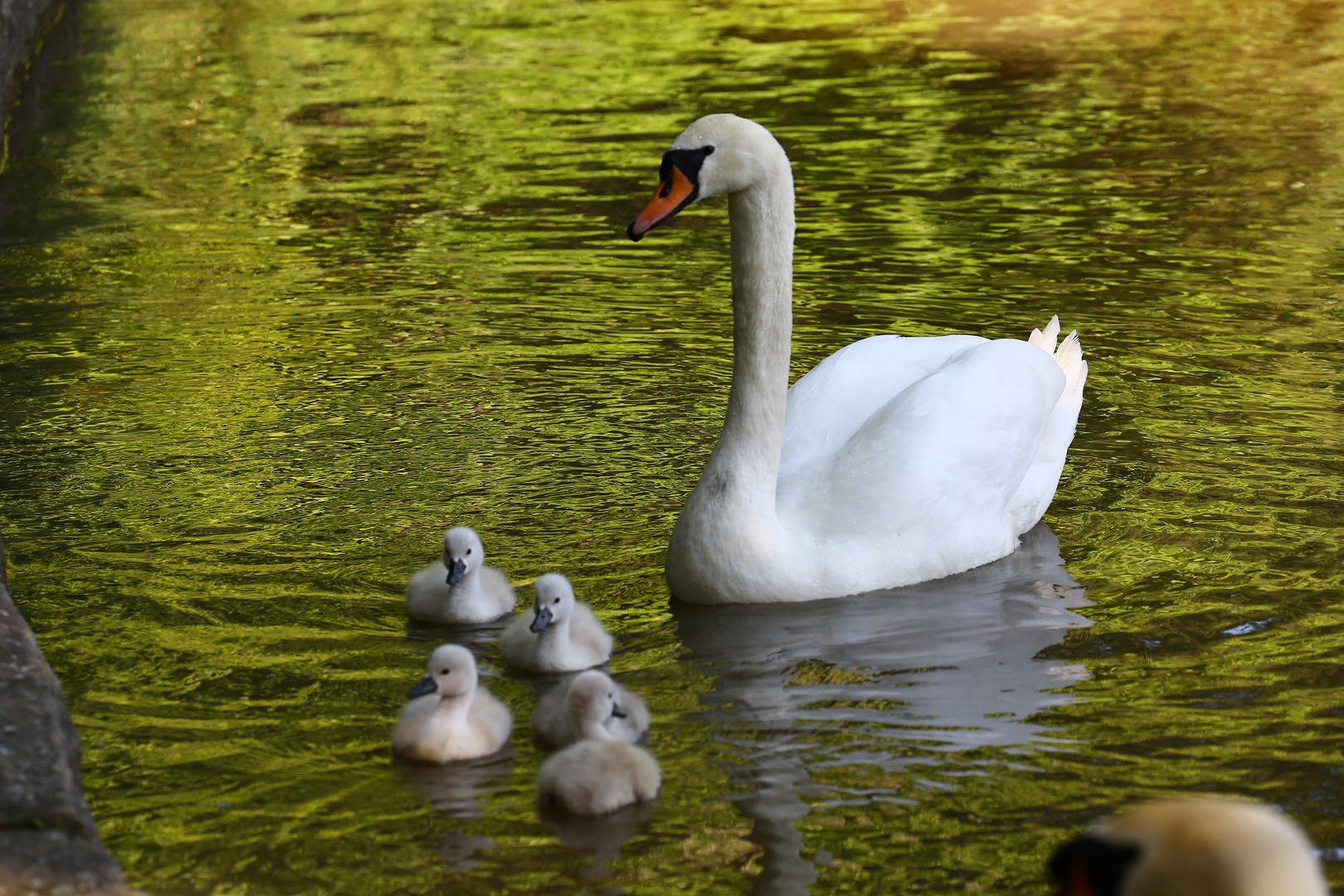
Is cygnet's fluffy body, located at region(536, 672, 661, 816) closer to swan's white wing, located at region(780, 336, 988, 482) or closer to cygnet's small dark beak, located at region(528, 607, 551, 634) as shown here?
cygnet's small dark beak, located at region(528, 607, 551, 634)

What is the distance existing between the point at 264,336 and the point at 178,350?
515mm

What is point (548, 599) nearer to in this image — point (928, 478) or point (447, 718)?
point (447, 718)

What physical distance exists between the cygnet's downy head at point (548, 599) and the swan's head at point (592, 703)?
1.81 ft

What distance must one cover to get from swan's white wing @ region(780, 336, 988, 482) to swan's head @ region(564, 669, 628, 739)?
1.82 meters

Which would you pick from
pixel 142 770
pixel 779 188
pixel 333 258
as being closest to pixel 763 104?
pixel 333 258

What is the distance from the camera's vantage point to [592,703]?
493 centimetres

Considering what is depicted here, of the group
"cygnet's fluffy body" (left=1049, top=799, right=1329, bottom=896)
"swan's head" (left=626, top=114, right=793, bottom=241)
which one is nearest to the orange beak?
"swan's head" (left=626, top=114, right=793, bottom=241)

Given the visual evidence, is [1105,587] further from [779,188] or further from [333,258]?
[333,258]

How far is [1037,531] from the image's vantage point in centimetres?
721

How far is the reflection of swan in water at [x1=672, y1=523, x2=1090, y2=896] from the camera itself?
5.00 metres

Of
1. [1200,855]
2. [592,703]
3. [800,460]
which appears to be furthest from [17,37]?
[1200,855]

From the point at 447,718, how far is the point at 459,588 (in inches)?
40.7

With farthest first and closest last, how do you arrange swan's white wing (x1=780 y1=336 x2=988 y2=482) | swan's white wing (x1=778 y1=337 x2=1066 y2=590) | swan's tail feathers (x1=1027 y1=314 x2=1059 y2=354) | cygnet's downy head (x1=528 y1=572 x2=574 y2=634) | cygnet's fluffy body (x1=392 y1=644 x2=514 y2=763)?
swan's tail feathers (x1=1027 y1=314 x2=1059 y2=354) → swan's white wing (x1=780 y1=336 x2=988 y2=482) → swan's white wing (x1=778 y1=337 x2=1066 y2=590) → cygnet's downy head (x1=528 y1=572 x2=574 y2=634) → cygnet's fluffy body (x1=392 y1=644 x2=514 y2=763)

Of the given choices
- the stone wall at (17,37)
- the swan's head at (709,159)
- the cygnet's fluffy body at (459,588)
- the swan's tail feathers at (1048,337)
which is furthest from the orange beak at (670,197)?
the stone wall at (17,37)
